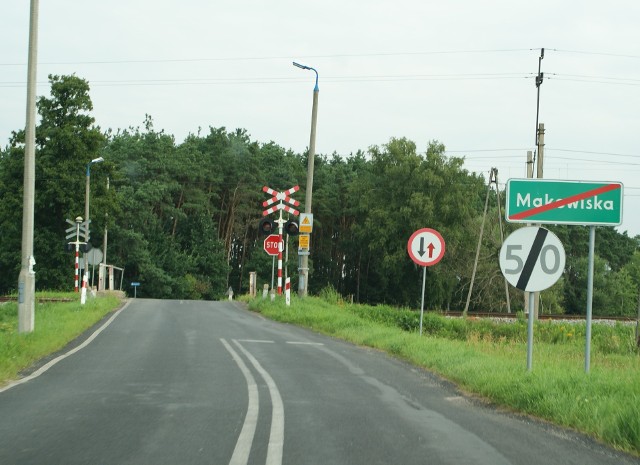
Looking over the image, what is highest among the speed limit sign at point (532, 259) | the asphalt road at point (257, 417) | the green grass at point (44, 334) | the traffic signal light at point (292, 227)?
the traffic signal light at point (292, 227)

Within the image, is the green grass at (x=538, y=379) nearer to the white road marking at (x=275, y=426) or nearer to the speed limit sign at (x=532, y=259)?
the speed limit sign at (x=532, y=259)

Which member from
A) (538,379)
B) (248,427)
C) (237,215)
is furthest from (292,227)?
(237,215)

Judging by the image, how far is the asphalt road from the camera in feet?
23.8

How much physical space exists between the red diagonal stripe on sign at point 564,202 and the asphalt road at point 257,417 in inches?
111

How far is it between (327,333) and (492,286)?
51127 mm

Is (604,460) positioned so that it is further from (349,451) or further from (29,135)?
(29,135)

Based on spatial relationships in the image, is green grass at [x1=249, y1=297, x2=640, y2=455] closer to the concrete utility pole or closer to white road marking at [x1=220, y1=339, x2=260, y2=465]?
white road marking at [x1=220, y1=339, x2=260, y2=465]

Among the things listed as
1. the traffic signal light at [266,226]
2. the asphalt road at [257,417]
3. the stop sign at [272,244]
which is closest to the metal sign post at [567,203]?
the asphalt road at [257,417]

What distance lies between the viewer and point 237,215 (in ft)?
299

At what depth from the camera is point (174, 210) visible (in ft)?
277

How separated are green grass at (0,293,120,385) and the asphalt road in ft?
1.98

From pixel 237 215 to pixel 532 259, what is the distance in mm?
79888

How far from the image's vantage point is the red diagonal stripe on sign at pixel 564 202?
12.1 metres

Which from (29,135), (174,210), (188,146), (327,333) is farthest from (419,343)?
(188,146)
